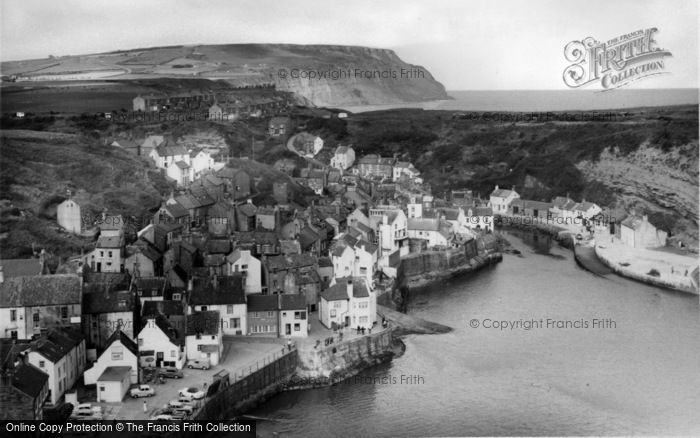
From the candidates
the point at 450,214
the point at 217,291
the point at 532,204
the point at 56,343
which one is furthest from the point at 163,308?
the point at 532,204

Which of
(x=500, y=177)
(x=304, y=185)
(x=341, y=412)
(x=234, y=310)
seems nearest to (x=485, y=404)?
(x=341, y=412)

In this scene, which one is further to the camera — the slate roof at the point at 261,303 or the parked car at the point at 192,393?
the slate roof at the point at 261,303

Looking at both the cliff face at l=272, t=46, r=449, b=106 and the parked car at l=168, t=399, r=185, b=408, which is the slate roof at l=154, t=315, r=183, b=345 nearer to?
the parked car at l=168, t=399, r=185, b=408

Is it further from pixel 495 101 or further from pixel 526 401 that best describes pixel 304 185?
pixel 495 101

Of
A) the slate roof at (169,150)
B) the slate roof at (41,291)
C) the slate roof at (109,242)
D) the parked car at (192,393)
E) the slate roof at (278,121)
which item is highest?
the slate roof at (278,121)

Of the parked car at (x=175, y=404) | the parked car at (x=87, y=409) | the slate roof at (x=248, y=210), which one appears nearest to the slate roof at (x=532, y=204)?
the slate roof at (x=248, y=210)

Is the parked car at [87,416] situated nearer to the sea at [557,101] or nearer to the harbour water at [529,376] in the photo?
the harbour water at [529,376]

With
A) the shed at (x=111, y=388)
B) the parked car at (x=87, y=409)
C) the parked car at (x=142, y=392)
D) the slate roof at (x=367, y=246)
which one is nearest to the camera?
the parked car at (x=87, y=409)

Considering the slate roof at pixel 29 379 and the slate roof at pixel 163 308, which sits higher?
the slate roof at pixel 163 308
